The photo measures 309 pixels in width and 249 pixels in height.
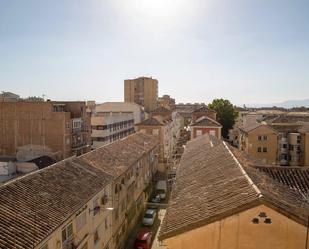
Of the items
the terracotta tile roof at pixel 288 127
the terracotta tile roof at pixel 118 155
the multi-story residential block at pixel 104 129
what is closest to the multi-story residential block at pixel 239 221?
the terracotta tile roof at pixel 118 155

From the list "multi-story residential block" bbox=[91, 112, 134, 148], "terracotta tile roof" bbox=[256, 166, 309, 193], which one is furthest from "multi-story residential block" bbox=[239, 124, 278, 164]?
"terracotta tile roof" bbox=[256, 166, 309, 193]

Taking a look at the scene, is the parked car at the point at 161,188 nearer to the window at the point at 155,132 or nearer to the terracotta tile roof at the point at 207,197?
the window at the point at 155,132

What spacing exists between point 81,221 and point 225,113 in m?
56.6

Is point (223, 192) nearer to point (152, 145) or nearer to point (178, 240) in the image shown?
point (178, 240)

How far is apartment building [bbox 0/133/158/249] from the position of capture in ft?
45.8

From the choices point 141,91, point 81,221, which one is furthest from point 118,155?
point 141,91

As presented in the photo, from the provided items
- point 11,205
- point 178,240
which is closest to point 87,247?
point 11,205

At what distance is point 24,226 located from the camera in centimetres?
1368

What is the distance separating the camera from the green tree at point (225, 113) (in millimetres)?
69375

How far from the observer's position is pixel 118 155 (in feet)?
98.1

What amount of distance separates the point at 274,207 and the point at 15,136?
44.1m

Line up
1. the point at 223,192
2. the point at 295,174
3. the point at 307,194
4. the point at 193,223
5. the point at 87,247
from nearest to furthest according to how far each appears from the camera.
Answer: the point at 193,223, the point at 223,192, the point at 307,194, the point at 295,174, the point at 87,247

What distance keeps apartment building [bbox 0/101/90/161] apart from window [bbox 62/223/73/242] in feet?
93.9

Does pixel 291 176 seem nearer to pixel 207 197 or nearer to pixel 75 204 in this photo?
pixel 207 197
